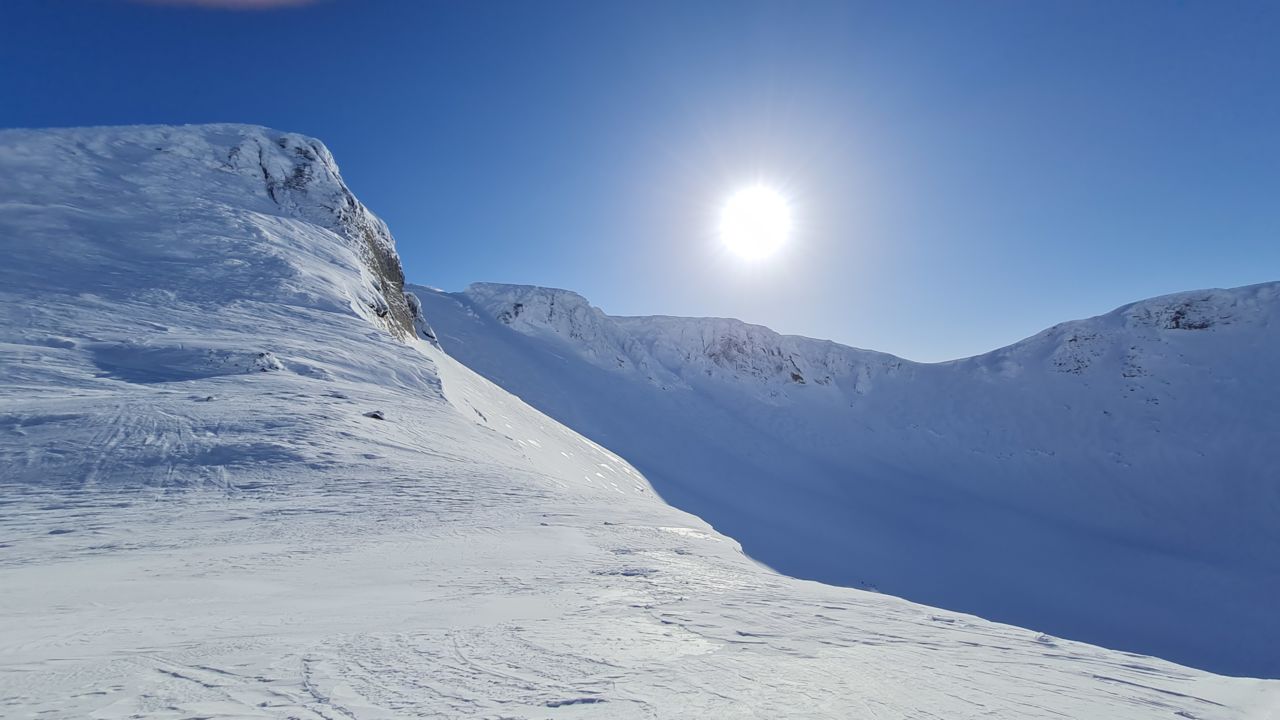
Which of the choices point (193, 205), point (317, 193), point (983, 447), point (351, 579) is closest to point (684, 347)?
point (983, 447)

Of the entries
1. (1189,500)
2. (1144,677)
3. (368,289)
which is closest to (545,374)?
(368,289)

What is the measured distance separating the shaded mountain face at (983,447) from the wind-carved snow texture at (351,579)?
22.4 meters

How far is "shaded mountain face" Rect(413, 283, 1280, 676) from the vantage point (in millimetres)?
30500

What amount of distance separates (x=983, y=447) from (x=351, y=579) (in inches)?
2460

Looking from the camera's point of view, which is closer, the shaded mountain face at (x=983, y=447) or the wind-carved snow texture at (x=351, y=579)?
the wind-carved snow texture at (x=351, y=579)

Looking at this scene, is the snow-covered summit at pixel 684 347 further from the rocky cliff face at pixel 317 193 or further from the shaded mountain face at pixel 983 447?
the rocky cliff face at pixel 317 193

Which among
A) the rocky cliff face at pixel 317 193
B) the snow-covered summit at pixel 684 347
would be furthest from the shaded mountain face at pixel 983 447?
the rocky cliff face at pixel 317 193

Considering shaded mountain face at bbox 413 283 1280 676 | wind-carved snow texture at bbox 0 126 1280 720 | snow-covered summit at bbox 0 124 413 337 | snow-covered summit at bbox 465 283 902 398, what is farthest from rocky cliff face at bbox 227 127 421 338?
snow-covered summit at bbox 465 283 902 398

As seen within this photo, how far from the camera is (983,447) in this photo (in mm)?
53844

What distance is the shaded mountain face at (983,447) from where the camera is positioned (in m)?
30.5

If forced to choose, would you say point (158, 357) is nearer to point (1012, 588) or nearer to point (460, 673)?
point (460, 673)

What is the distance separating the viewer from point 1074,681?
3.62 m

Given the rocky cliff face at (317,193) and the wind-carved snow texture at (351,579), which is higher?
the rocky cliff face at (317,193)

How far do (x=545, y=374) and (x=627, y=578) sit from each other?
135ft
